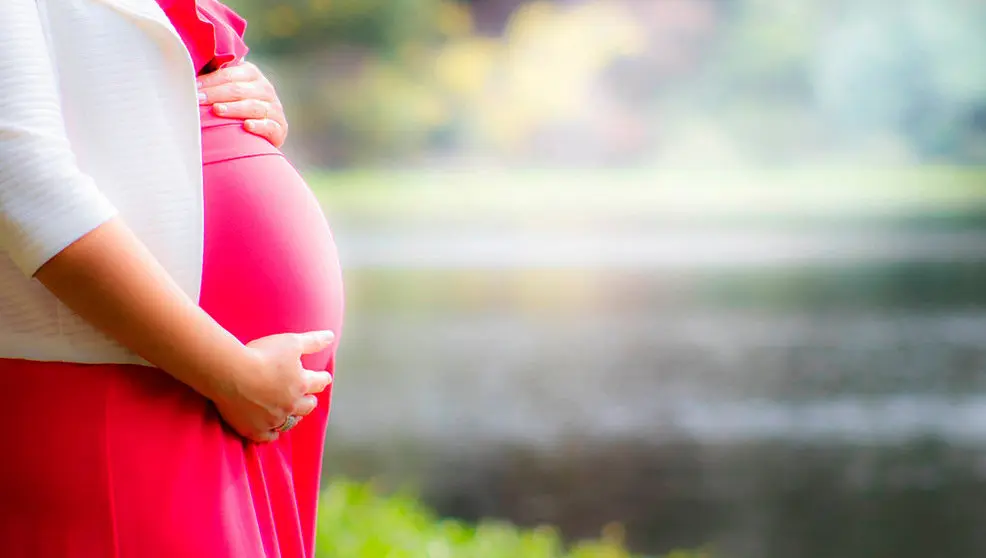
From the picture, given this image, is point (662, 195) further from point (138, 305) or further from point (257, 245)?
point (138, 305)

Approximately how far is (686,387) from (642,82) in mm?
4211

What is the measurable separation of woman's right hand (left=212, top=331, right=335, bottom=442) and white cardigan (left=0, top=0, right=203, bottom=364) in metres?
0.08

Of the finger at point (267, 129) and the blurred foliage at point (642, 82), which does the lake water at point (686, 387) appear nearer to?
the blurred foliage at point (642, 82)

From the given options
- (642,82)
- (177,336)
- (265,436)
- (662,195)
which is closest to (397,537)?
(265,436)

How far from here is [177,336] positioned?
85cm

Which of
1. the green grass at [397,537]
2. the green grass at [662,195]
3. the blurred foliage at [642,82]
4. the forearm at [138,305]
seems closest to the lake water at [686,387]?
the green grass at [662,195]

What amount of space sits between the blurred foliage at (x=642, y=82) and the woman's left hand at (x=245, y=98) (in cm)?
897

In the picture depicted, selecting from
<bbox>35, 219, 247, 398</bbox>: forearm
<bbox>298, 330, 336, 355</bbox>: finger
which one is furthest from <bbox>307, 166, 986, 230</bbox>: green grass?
<bbox>35, 219, 247, 398</bbox>: forearm

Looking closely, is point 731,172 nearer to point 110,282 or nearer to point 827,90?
point 827,90

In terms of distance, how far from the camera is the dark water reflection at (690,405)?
502 cm

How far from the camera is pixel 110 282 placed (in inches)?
32.3

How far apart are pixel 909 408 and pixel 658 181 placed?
458 centimetres

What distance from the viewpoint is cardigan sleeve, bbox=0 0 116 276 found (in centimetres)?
80

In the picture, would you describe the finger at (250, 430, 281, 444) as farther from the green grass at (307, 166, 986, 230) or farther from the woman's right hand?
the green grass at (307, 166, 986, 230)
